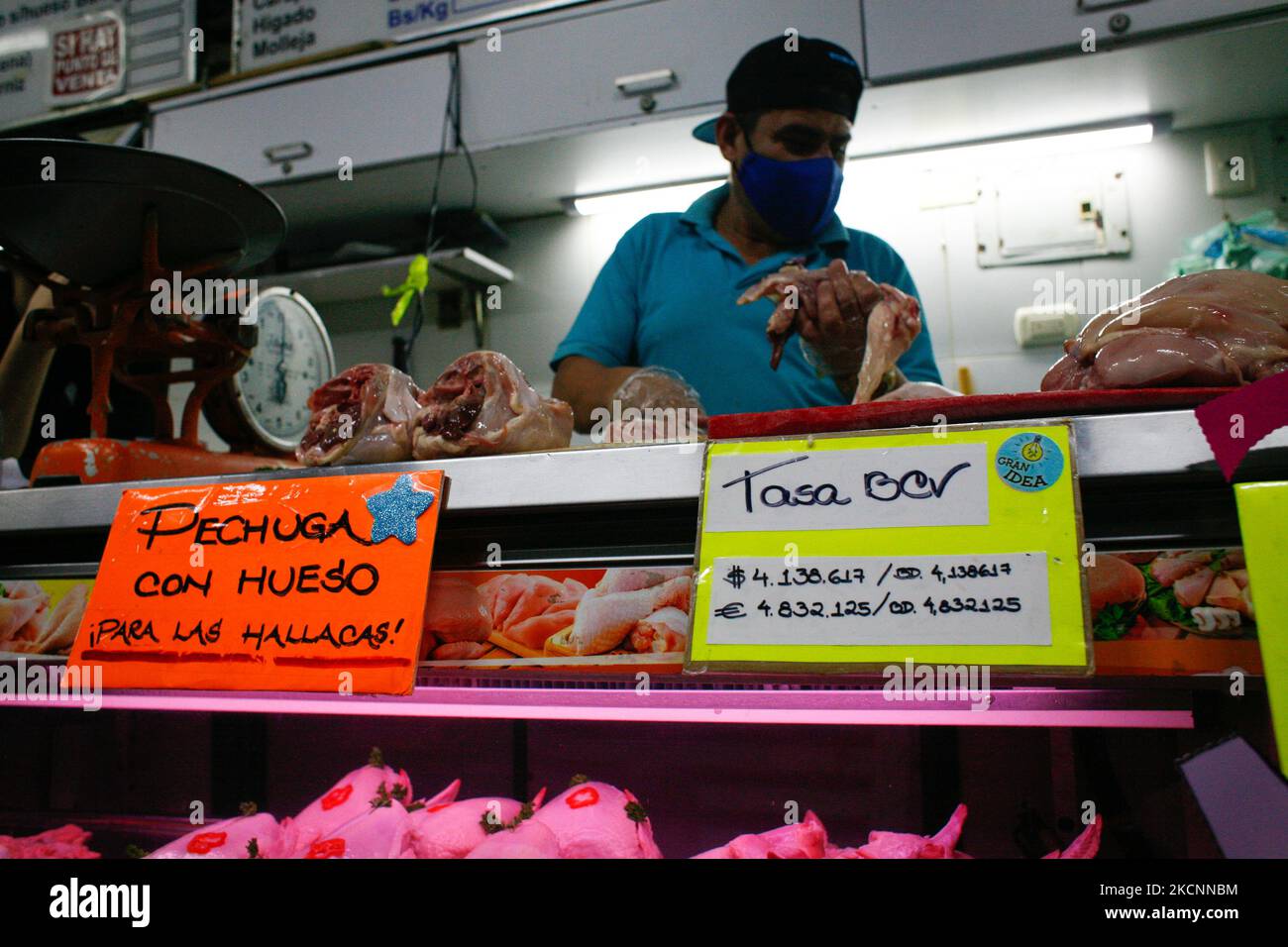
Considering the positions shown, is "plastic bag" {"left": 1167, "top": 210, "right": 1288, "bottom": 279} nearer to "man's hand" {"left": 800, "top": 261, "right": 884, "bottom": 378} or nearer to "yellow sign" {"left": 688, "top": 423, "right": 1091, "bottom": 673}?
"man's hand" {"left": 800, "top": 261, "right": 884, "bottom": 378}

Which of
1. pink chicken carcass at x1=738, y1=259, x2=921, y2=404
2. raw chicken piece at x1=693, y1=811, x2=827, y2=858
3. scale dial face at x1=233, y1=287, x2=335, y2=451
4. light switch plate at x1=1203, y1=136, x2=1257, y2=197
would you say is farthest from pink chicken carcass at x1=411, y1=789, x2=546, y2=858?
light switch plate at x1=1203, y1=136, x2=1257, y2=197

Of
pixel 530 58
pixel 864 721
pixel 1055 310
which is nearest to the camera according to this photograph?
pixel 864 721

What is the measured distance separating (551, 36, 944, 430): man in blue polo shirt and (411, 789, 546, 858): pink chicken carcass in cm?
111

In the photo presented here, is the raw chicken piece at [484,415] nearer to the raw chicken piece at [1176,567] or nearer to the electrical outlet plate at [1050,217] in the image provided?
the raw chicken piece at [1176,567]

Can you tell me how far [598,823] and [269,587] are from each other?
1.41 feet

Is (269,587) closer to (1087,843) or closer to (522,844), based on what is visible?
(522,844)

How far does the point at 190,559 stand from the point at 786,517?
629 millimetres

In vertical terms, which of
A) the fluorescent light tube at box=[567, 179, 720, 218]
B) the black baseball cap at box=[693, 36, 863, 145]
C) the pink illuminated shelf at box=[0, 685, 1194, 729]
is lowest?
the pink illuminated shelf at box=[0, 685, 1194, 729]

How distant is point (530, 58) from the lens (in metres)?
3.03

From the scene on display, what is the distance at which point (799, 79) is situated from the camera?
7.10 feet

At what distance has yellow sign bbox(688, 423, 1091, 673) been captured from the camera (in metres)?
0.69

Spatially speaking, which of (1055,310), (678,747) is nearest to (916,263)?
(1055,310)

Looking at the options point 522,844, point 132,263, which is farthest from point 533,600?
point 132,263
